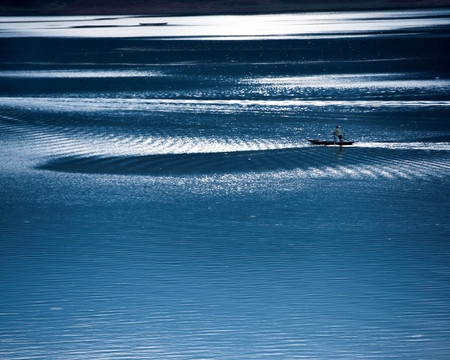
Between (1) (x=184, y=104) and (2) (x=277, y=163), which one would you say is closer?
(2) (x=277, y=163)

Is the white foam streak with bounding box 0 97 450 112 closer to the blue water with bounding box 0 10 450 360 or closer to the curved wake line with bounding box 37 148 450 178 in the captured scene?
the blue water with bounding box 0 10 450 360

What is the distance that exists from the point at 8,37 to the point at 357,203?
3007 inches

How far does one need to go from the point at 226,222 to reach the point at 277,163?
622cm

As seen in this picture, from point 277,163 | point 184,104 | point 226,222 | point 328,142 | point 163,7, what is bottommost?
point 226,222

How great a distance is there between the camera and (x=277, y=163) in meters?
24.4

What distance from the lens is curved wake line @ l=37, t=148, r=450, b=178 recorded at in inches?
914

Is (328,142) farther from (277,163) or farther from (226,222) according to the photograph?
(226,222)

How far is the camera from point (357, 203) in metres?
20.0

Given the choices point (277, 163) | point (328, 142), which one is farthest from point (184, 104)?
point (277, 163)

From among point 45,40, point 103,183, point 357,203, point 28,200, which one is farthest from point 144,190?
point 45,40

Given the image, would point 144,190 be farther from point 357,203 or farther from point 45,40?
point 45,40

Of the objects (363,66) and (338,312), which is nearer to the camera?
(338,312)

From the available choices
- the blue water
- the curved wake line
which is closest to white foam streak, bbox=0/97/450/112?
the blue water

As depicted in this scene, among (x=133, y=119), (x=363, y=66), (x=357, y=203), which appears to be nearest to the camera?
(x=357, y=203)
